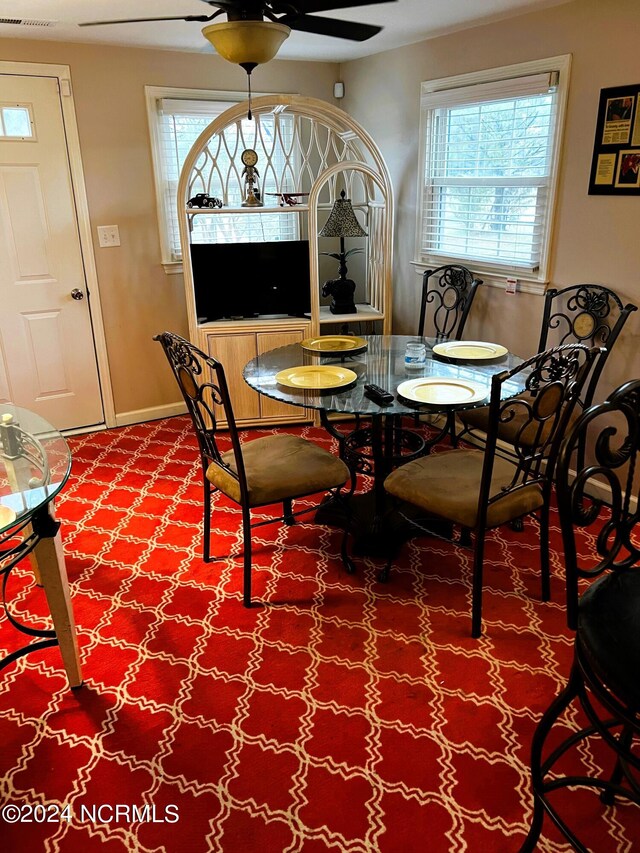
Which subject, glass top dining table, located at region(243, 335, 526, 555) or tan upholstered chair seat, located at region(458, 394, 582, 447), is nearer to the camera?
glass top dining table, located at region(243, 335, 526, 555)

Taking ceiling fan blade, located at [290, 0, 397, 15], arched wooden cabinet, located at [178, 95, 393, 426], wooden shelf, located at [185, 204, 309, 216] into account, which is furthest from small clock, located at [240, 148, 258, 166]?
ceiling fan blade, located at [290, 0, 397, 15]

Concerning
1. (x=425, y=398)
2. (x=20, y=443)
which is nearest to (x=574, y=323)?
(x=425, y=398)

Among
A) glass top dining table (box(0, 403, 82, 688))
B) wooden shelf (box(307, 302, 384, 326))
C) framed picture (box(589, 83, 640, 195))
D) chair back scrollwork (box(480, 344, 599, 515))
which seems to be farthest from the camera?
wooden shelf (box(307, 302, 384, 326))

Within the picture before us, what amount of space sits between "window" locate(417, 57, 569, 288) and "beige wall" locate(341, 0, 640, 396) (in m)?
0.07

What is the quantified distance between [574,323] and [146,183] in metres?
2.75

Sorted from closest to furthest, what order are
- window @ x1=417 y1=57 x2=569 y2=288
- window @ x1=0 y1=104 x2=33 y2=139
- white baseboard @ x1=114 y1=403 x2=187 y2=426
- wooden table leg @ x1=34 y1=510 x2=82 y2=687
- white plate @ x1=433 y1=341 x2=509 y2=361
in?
wooden table leg @ x1=34 y1=510 x2=82 y2=687 < white plate @ x1=433 y1=341 x2=509 y2=361 < window @ x1=417 y1=57 x2=569 y2=288 < window @ x1=0 y1=104 x2=33 y2=139 < white baseboard @ x1=114 y1=403 x2=187 y2=426

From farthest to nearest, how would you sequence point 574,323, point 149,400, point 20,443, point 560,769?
point 149,400
point 574,323
point 20,443
point 560,769

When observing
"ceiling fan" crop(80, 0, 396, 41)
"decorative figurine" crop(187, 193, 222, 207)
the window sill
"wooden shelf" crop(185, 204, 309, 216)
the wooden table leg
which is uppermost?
"ceiling fan" crop(80, 0, 396, 41)

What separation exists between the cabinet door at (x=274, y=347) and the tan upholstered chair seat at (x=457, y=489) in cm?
167

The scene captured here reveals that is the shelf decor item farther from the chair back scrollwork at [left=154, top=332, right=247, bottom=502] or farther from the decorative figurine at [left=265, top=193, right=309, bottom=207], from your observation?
the chair back scrollwork at [left=154, top=332, right=247, bottom=502]

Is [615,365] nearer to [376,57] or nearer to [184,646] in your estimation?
[184,646]

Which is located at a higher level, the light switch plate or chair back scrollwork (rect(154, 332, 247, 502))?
the light switch plate

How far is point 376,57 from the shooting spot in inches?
164

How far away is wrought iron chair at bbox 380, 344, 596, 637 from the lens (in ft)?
6.73
